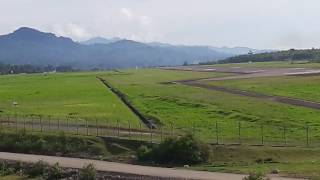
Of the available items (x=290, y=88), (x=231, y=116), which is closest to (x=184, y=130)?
(x=231, y=116)

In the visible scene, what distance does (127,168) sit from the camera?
42.1 metres

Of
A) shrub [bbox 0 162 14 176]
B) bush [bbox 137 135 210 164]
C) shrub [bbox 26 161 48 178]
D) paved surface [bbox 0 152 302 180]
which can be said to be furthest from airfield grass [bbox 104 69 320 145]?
shrub [bbox 0 162 14 176]

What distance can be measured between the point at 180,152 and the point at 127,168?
4.17 meters

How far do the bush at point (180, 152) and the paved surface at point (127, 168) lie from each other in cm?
219

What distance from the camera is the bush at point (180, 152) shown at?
43219mm

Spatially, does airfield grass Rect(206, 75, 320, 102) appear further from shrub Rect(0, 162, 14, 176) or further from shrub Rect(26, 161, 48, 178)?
shrub Rect(0, 162, 14, 176)

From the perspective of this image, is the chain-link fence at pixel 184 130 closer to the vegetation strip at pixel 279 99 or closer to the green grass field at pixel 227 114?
the green grass field at pixel 227 114

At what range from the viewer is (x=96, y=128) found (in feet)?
189

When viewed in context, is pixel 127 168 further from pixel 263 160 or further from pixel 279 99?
pixel 279 99

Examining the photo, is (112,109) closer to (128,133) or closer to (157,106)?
(157,106)

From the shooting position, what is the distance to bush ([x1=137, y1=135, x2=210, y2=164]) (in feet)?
142

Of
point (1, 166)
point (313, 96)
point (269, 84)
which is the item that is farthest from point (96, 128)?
point (269, 84)

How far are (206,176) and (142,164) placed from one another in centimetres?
806

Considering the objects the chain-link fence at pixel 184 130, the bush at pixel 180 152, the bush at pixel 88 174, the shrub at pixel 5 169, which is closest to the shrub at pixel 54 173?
the bush at pixel 88 174
